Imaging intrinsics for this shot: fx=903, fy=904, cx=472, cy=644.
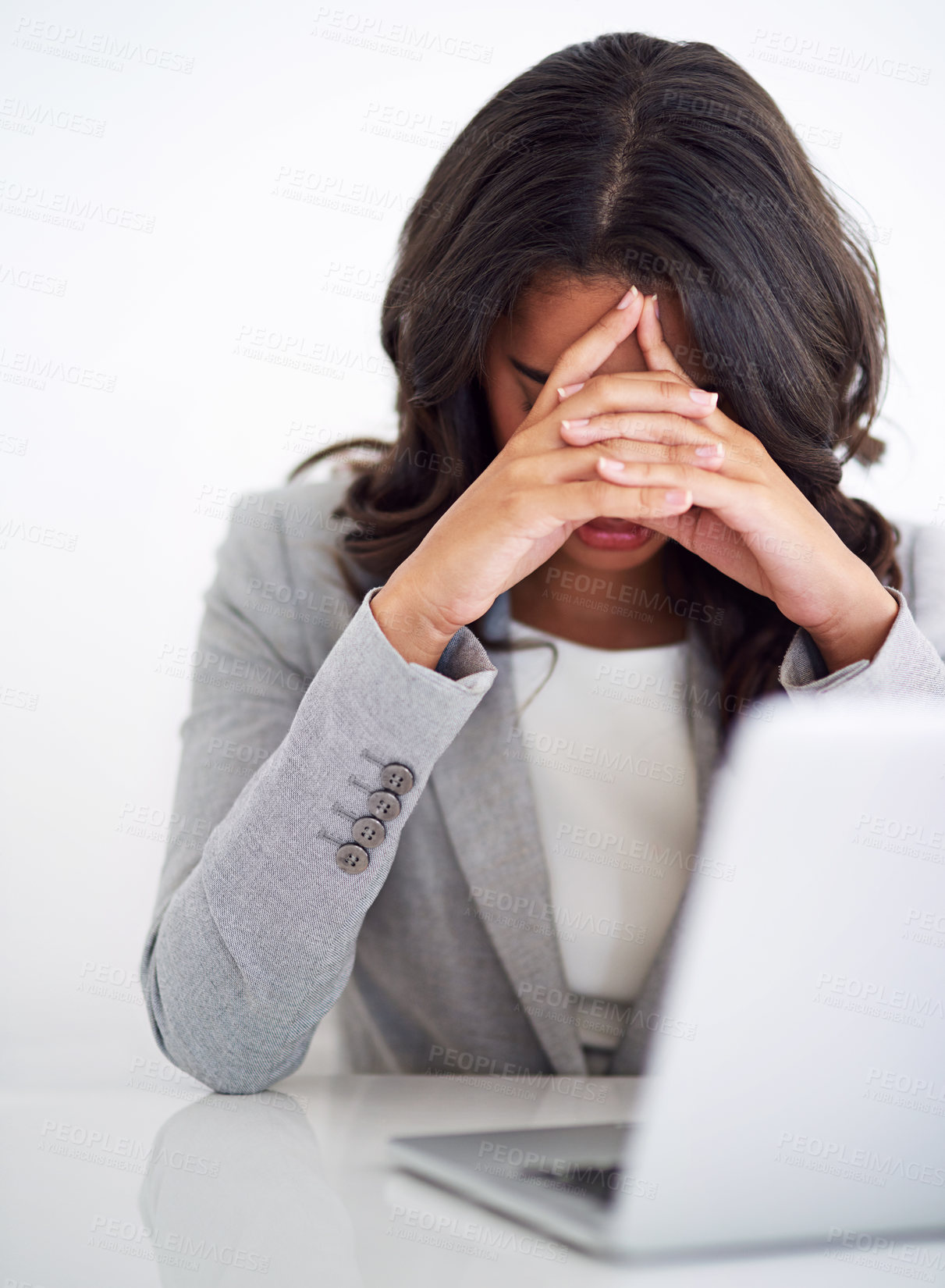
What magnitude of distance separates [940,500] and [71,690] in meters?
1.63

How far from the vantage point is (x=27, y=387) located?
1592 millimetres

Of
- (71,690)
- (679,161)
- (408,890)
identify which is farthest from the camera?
(71,690)

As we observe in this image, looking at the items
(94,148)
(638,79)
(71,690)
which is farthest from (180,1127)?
(94,148)

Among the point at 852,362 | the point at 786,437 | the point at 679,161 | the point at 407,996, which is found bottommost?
the point at 407,996

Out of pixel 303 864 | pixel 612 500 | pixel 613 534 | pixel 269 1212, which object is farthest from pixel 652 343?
pixel 269 1212

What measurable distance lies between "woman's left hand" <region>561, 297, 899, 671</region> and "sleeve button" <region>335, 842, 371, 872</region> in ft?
1.54

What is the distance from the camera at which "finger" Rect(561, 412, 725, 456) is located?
93 cm

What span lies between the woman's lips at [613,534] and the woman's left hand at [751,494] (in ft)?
0.84

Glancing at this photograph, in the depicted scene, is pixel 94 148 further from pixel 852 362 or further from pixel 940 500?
pixel 940 500

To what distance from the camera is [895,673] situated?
954 millimetres

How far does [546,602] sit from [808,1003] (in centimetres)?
87
